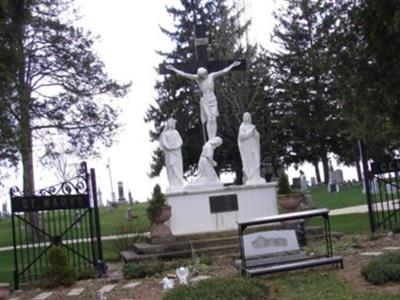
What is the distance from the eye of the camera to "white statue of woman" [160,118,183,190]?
15.6 m

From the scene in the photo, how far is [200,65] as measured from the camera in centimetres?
1680

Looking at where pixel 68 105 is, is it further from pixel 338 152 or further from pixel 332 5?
pixel 338 152

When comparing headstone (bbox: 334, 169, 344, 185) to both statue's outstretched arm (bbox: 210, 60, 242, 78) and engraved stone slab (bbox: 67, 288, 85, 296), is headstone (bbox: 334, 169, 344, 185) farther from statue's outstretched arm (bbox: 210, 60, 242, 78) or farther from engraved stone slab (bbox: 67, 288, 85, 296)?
engraved stone slab (bbox: 67, 288, 85, 296)

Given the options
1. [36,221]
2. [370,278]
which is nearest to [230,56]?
[36,221]

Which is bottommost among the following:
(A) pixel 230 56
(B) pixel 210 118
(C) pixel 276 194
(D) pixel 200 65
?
(C) pixel 276 194

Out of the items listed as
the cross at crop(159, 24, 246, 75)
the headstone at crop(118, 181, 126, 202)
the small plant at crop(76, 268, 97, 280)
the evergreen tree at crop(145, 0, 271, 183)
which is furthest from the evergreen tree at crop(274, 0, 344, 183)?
the small plant at crop(76, 268, 97, 280)

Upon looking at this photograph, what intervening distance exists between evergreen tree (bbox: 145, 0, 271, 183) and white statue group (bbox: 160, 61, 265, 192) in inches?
660

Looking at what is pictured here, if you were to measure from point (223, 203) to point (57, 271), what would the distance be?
16.4 feet

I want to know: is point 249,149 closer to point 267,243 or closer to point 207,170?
point 207,170

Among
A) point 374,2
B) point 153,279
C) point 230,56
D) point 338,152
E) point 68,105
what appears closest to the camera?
point 374,2

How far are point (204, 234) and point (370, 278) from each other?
6.75m

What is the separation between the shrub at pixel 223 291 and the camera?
7.64 metres

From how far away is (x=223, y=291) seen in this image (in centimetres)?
776

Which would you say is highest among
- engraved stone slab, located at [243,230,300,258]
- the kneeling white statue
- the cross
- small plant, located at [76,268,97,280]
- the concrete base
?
the cross
